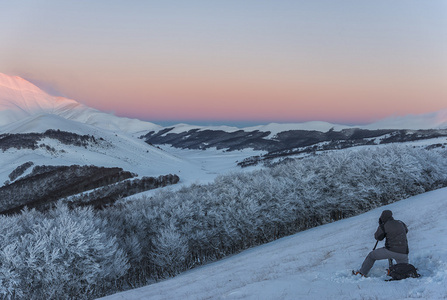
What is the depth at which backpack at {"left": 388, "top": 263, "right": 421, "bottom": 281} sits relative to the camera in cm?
1038

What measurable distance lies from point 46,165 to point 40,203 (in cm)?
2300

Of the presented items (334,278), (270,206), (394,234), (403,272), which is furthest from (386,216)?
(270,206)

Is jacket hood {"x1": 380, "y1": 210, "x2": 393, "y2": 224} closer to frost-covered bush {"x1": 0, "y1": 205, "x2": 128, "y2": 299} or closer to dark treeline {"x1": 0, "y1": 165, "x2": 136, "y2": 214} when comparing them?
frost-covered bush {"x1": 0, "y1": 205, "x2": 128, "y2": 299}

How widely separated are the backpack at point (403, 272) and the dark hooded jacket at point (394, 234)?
560mm

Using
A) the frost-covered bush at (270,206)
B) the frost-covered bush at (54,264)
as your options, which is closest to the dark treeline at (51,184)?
the frost-covered bush at (270,206)

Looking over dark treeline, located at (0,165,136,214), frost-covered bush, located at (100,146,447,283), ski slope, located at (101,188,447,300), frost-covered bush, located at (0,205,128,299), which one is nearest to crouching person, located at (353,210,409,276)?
ski slope, located at (101,188,447,300)

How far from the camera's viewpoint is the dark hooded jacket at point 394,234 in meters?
10.8

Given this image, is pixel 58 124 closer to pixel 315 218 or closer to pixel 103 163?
pixel 103 163

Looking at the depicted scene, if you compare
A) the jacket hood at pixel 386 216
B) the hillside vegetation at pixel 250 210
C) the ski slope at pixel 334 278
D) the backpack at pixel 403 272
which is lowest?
the hillside vegetation at pixel 250 210

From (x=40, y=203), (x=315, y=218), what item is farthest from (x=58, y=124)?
(x=315, y=218)

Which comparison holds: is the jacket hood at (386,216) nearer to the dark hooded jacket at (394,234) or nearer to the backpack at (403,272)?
the dark hooded jacket at (394,234)

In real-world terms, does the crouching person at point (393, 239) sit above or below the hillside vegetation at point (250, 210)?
above

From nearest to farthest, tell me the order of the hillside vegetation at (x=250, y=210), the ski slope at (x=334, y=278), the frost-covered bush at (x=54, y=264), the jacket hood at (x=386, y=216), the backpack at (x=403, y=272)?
the ski slope at (x=334, y=278)
the backpack at (x=403, y=272)
the jacket hood at (x=386, y=216)
the frost-covered bush at (x=54, y=264)
the hillside vegetation at (x=250, y=210)

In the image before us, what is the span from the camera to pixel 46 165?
368 feet
